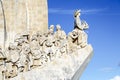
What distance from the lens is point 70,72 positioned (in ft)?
54.6

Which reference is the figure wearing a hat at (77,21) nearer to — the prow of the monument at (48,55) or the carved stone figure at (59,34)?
the prow of the monument at (48,55)

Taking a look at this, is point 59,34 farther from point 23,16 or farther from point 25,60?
point 23,16

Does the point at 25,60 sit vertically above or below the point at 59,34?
below

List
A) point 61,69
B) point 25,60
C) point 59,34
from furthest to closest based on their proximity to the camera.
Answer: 1. point 59,34
2. point 25,60
3. point 61,69

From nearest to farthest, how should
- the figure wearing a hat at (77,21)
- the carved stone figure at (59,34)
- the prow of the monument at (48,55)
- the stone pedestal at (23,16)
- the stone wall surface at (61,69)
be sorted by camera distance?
the stone wall surface at (61,69)
the prow of the monument at (48,55)
the carved stone figure at (59,34)
the figure wearing a hat at (77,21)
the stone pedestal at (23,16)

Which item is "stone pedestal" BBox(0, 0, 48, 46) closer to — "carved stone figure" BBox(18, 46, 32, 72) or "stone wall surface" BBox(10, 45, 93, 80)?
"carved stone figure" BBox(18, 46, 32, 72)

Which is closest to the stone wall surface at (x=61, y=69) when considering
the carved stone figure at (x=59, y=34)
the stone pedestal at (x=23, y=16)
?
the carved stone figure at (x=59, y=34)

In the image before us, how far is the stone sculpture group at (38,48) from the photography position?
16906 millimetres

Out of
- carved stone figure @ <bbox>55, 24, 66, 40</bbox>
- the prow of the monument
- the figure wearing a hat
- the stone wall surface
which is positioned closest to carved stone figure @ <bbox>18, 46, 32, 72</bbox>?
the prow of the monument

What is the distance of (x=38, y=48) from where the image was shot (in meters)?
17.2

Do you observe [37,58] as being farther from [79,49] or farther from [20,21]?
[20,21]

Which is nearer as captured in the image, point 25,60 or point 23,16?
point 25,60

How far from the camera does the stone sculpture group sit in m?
16.9

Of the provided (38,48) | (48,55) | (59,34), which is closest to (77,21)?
(59,34)
